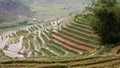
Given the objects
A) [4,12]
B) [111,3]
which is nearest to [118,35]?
[111,3]

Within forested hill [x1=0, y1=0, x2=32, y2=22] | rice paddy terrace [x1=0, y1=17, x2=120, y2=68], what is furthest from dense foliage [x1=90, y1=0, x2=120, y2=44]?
forested hill [x1=0, y1=0, x2=32, y2=22]

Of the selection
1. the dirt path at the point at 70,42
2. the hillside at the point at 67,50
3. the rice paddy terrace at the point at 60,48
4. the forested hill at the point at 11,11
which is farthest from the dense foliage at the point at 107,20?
the forested hill at the point at 11,11

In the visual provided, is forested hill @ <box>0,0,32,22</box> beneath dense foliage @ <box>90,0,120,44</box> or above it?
beneath

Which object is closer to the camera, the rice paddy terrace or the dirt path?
the rice paddy terrace

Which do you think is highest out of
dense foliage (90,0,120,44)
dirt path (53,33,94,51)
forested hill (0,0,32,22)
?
dense foliage (90,0,120,44)

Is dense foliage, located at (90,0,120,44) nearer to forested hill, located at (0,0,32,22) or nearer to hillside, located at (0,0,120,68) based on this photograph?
hillside, located at (0,0,120,68)

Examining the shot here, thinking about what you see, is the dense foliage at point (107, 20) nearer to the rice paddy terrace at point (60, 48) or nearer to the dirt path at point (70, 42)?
the rice paddy terrace at point (60, 48)

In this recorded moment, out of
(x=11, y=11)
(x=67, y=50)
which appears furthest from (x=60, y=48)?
(x=11, y=11)

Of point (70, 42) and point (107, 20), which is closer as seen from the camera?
point (107, 20)

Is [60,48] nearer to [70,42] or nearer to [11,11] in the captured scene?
[70,42]
